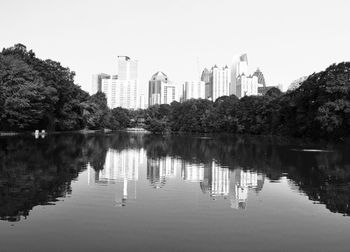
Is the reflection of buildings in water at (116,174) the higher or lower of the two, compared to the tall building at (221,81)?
lower

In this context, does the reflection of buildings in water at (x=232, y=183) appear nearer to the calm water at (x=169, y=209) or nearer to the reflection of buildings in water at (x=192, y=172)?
the calm water at (x=169, y=209)

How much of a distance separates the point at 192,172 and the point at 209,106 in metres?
98.4

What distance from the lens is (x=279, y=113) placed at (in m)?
81.6

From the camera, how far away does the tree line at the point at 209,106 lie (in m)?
51.1

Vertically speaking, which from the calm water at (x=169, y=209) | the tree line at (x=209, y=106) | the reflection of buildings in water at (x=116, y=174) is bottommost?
the calm water at (x=169, y=209)

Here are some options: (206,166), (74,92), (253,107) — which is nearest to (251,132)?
(253,107)

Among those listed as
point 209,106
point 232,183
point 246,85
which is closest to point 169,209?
point 232,183

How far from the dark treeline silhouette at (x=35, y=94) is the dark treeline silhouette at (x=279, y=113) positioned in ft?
113

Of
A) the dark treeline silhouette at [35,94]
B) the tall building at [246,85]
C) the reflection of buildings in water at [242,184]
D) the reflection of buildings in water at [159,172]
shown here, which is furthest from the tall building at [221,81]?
the reflection of buildings in water at [242,184]

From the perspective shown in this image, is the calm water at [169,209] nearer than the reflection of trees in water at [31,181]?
Yes

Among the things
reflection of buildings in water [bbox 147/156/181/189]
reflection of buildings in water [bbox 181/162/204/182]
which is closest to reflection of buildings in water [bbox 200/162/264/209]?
reflection of buildings in water [bbox 181/162/204/182]

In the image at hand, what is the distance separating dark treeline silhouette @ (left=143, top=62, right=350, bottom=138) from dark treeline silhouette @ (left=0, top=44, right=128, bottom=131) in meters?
34.5

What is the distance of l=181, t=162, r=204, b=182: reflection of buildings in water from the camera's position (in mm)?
18344

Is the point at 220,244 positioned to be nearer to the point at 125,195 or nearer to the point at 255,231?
the point at 255,231
